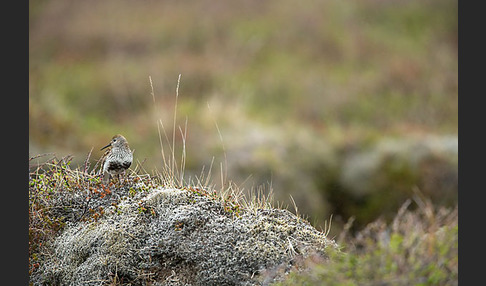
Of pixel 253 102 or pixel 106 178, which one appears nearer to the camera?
pixel 106 178

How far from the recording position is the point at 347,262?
3648 millimetres

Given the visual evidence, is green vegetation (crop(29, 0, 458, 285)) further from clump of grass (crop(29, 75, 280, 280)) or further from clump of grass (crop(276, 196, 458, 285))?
clump of grass (crop(276, 196, 458, 285))

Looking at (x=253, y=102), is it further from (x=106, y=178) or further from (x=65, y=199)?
(x=65, y=199)

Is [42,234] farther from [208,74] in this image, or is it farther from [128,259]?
[208,74]

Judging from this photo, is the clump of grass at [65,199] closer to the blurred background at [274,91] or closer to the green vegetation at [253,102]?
the green vegetation at [253,102]

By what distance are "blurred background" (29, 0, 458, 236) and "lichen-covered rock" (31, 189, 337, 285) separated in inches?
128

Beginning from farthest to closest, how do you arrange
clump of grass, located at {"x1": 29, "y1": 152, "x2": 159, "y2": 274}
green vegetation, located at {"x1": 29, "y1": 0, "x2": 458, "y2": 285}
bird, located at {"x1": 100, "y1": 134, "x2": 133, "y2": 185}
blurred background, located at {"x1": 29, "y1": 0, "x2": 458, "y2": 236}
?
blurred background, located at {"x1": 29, "y1": 0, "x2": 458, "y2": 236}, green vegetation, located at {"x1": 29, "y1": 0, "x2": 458, "y2": 285}, bird, located at {"x1": 100, "y1": 134, "x2": 133, "y2": 185}, clump of grass, located at {"x1": 29, "y1": 152, "x2": 159, "y2": 274}

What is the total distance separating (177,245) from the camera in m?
4.68

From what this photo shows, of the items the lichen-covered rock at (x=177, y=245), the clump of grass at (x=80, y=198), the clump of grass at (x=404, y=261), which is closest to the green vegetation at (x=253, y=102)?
the clump of grass at (x=80, y=198)

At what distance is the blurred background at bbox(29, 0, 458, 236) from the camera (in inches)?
429

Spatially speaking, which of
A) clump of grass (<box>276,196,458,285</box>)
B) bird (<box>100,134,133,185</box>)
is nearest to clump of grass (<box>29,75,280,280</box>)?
bird (<box>100,134,133,185</box>)

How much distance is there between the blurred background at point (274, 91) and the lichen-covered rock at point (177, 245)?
325 cm

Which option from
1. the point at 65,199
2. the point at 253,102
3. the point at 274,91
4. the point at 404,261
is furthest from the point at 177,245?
the point at 274,91

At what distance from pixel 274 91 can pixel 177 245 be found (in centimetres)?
1015
